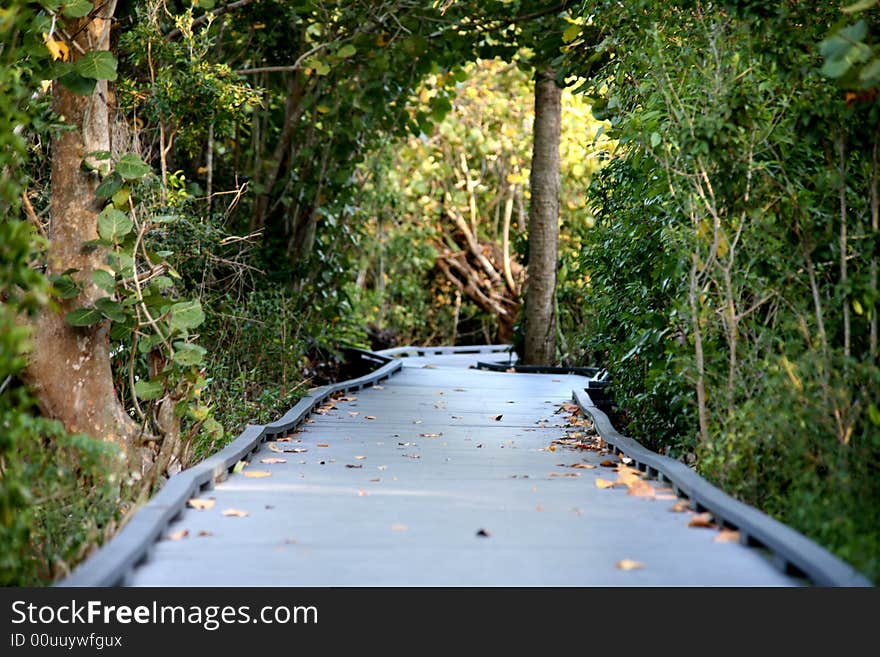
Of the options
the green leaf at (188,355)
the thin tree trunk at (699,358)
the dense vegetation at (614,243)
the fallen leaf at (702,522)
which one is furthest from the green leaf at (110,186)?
the fallen leaf at (702,522)

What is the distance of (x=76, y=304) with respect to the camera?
636 cm

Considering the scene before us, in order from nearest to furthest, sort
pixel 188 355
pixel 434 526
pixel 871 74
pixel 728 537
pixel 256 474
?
pixel 871 74
pixel 728 537
pixel 434 526
pixel 256 474
pixel 188 355

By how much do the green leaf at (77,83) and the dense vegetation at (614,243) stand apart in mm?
11

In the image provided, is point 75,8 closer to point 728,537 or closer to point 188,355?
point 188,355

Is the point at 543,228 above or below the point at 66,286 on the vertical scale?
above

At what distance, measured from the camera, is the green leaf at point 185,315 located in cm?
604

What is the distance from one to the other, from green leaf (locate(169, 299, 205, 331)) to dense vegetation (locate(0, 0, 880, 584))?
0.03 meters

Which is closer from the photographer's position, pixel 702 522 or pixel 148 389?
pixel 702 522

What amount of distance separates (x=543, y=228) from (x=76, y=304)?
9230mm

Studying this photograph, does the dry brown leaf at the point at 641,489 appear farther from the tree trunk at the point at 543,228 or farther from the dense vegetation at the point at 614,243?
the tree trunk at the point at 543,228

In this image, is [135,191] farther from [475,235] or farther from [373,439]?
[475,235]

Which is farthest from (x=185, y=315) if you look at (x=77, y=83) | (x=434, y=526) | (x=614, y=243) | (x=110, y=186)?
(x=614, y=243)

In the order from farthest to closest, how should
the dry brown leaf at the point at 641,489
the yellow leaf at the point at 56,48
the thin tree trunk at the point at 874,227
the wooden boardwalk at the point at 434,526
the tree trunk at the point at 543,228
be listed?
1. the tree trunk at the point at 543,228
2. the yellow leaf at the point at 56,48
3. the dry brown leaf at the point at 641,489
4. the thin tree trunk at the point at 874,227
5. the wooden boardwalk at the point at 434,526
